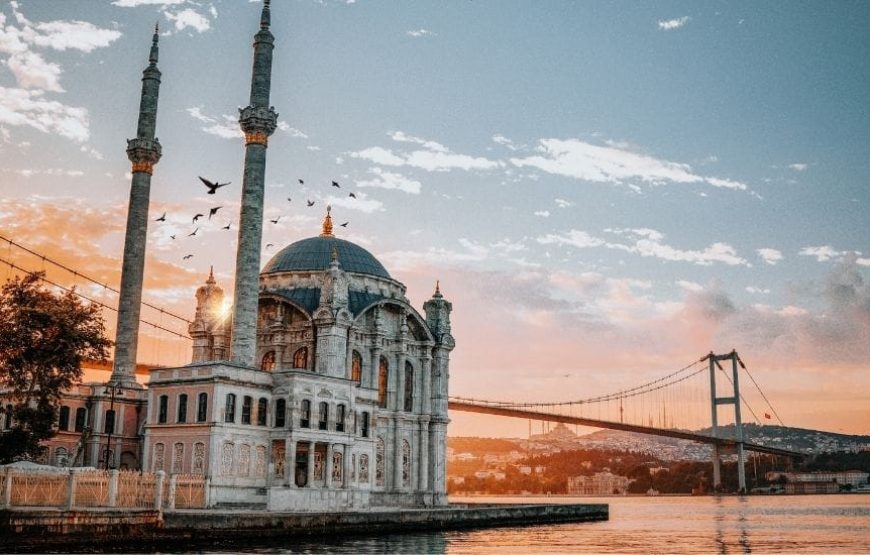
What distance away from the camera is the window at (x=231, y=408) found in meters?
40.7

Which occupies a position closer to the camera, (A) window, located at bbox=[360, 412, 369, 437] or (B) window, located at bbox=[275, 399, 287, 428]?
(B) window, located at bbox=[275, 399, 287, 428]

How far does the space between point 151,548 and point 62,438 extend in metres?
20.4

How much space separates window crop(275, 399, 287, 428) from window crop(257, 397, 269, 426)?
47cm

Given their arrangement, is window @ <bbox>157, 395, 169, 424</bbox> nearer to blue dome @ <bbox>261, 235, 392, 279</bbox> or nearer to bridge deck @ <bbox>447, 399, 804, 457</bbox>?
blue dome @ <bbox>261, 235, 392, 279</bbox>

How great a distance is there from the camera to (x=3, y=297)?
36562 millimetres

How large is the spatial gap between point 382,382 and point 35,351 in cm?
2252

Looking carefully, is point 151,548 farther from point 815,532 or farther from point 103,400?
point 815,532

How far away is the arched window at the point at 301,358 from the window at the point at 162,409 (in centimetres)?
1029

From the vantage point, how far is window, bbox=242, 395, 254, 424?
137 ft

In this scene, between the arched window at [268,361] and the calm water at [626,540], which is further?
the arched window at [268,361]

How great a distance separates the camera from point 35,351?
36.4 m

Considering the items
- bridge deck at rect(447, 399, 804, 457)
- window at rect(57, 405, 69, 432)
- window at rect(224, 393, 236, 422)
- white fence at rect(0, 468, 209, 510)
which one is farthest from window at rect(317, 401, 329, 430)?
bridge deck at rect(447, 399, 804, 457)

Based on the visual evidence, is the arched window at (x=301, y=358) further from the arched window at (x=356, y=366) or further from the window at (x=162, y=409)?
the window at (x=162, y=409)

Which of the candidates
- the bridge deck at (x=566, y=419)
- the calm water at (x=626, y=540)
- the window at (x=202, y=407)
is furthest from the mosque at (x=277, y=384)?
the bridge deck at (x=566, y=419)
